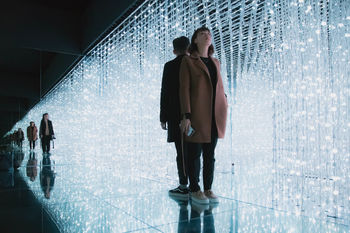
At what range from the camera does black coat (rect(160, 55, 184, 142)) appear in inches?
94.1

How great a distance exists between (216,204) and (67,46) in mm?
5890

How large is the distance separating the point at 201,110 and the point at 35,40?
5533 millimetres

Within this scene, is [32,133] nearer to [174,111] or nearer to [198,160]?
[174,111]

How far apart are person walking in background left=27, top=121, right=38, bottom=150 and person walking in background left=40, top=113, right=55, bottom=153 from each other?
0.13m

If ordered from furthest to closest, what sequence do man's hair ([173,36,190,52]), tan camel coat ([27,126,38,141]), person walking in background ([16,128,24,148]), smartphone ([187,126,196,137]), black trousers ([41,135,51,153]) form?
black trousers ([41,135,51,153]) < tan camel coat ([27,126,38,141]) < person walking in background ([16,128,24,148]) < man's hair ([173,36,190,52]) < smartphone ([187,126,196,137])

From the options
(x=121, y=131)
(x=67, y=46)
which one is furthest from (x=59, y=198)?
(x=67, y=46)

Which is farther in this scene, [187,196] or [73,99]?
[73,99]

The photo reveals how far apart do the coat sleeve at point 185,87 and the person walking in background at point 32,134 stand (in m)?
5.76

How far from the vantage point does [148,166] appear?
423 cm

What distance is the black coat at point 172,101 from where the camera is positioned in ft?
7.84

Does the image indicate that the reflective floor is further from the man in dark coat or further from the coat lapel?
the coat lapel

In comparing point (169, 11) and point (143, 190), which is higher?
point (169, 11)

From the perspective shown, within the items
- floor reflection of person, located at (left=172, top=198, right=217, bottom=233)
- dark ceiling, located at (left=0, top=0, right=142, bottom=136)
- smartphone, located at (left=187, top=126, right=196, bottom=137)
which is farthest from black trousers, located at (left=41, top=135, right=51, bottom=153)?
smartphone, located at (left=187, top=126, right=196, bottom=137)

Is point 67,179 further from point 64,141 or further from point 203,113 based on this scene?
point 64,141
